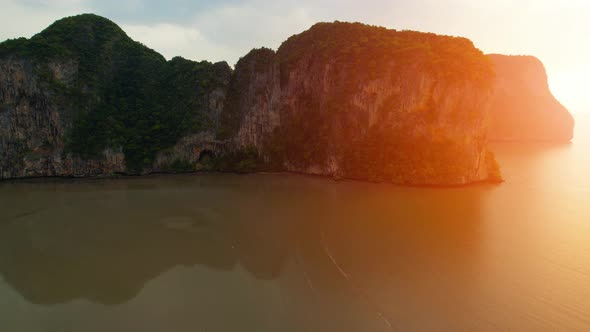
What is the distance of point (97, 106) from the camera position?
123 feet

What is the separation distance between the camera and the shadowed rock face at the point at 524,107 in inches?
2785

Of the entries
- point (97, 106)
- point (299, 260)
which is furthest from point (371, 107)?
point (97, 106)

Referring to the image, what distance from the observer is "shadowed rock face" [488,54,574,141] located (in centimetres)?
7075

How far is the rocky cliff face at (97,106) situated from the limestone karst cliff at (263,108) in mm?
128

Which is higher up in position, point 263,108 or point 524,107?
point 524,107

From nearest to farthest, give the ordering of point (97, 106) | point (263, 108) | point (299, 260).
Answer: point (299, 260)
point (97, 106)
point (263, 108)

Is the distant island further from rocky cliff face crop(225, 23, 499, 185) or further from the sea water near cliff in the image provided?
the sea water near cliff

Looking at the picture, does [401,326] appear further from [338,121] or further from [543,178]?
[543,178]

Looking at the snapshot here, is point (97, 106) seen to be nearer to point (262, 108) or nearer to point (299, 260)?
point (262, 108)

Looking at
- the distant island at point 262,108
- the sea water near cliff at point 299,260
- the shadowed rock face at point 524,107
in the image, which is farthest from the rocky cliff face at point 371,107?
the shadowed rock face at point 524,107

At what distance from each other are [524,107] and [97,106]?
83.8 metres

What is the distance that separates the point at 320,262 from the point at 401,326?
543 cm

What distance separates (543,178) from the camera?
32.5 m

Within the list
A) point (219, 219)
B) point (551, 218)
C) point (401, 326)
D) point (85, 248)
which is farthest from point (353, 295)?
point (551, 218)
